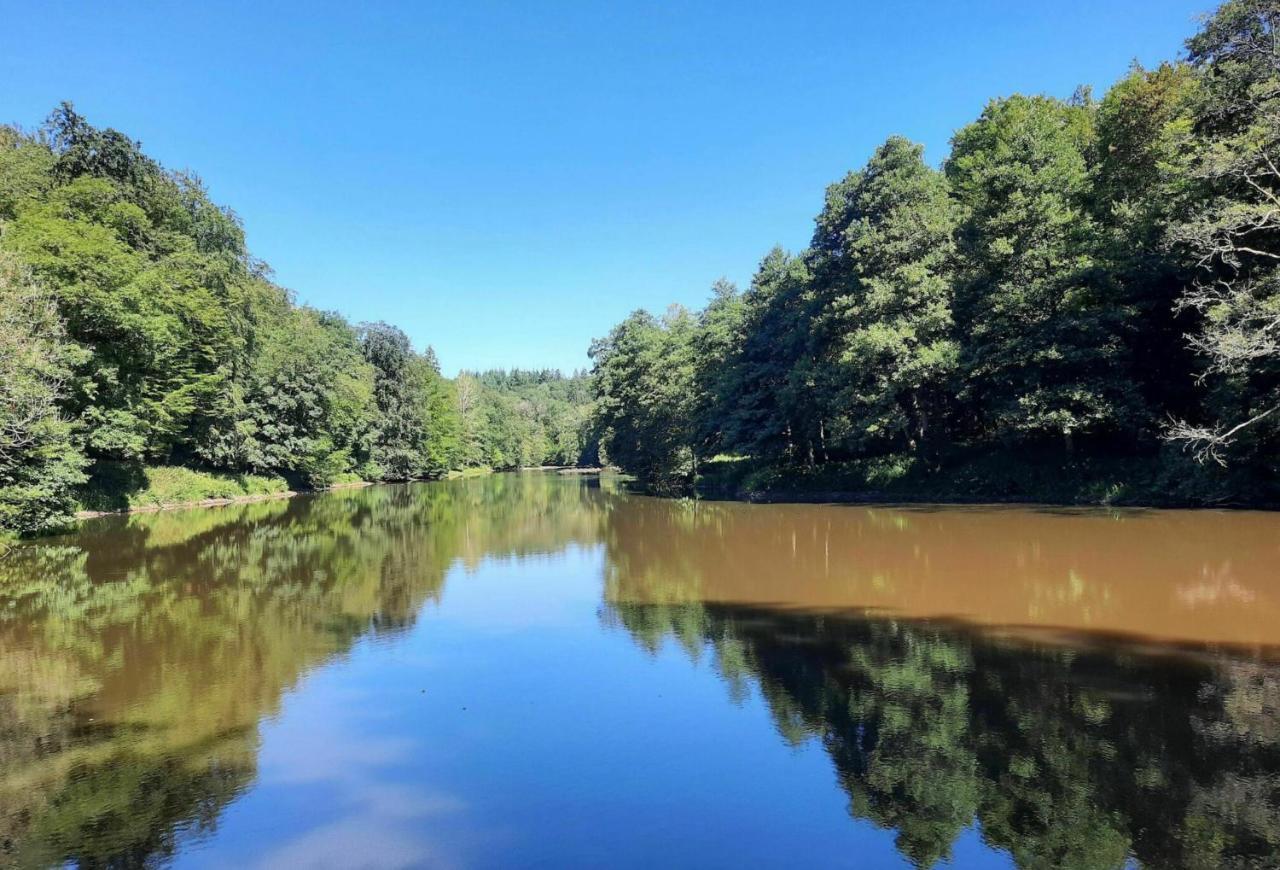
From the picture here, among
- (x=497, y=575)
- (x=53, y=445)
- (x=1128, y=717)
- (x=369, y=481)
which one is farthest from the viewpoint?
(x=369, y=481)

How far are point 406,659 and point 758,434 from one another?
89.5ft

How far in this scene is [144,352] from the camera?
92.3 ft

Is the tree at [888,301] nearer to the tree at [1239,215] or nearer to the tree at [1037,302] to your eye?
the tree at [1037,302]

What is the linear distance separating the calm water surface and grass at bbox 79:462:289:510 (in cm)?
1705

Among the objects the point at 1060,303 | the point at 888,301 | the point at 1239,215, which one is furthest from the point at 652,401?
the point at 1239,215

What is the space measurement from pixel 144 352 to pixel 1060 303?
1345 inches

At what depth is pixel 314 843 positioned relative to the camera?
14.6 feet

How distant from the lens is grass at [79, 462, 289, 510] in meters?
28.2

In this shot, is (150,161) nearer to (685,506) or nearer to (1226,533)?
(685,506)

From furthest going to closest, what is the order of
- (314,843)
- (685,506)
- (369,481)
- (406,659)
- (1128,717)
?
(369,481) < (685,506) < (406,659) < (1128,717) < (314,843)

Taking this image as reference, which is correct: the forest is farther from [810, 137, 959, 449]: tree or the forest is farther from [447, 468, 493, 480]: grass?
[447, 468, 493, 480]: grass

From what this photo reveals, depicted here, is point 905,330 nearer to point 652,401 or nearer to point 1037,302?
point 1037,302

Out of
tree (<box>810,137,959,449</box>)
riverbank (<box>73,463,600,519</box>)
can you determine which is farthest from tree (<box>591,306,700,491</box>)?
riverbank (<box>73,463,600,519</box>)

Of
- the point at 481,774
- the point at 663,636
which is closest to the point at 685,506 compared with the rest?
the point at 663,636
